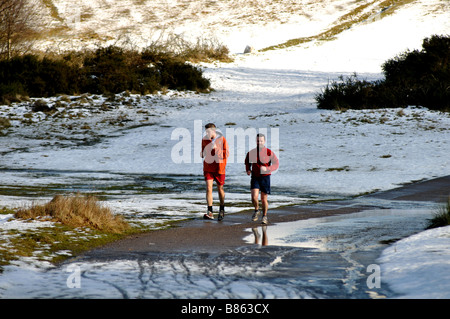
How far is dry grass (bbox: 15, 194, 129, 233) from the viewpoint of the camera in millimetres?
9039

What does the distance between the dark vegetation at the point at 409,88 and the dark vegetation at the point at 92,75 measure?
922 cm

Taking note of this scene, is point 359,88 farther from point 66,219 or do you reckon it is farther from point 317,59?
point 66,219

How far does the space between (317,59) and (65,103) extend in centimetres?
2234

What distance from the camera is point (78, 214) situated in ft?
30.5

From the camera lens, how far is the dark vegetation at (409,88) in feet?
87.5

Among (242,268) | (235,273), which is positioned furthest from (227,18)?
(235,273)

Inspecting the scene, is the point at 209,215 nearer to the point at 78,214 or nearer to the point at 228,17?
the point at 78,214

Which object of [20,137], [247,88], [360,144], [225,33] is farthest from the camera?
[225,33]

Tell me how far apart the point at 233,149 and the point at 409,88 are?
10.3m

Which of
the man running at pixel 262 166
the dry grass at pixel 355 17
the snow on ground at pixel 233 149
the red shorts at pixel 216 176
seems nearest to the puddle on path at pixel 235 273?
the snow on ground at pixel 233 149

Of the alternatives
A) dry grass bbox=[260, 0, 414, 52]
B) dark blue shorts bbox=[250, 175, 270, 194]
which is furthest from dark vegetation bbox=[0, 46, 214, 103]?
dark blue shorts bbox=[250, 175, 270, 194]

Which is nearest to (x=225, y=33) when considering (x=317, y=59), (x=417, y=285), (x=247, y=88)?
(x=317, y=59)

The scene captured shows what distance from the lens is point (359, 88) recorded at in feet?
94.9
